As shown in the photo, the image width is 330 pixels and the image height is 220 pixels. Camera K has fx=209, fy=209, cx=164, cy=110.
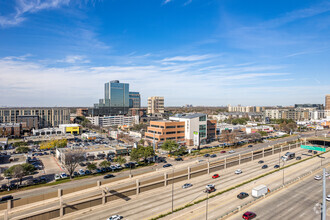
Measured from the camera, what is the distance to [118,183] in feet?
122

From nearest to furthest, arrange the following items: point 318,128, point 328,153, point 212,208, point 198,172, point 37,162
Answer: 1. point 212,208
2. point 198,172
3. point 37,162
4. point 328,153
5. point 318,128

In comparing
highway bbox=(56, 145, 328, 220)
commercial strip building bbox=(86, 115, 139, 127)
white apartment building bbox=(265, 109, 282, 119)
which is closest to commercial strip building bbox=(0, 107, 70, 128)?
commercial strip building bbox=(86, 115, 139, 127)

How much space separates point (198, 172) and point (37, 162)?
153 ft

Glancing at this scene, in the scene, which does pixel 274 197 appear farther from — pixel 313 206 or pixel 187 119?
pixel 187 119

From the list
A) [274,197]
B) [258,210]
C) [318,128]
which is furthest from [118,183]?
[318,128]

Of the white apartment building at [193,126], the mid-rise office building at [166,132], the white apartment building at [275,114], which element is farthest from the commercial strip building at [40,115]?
the white apartment building at [275,114]

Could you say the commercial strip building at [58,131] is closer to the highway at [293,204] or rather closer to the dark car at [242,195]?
the dark car at [242,195]

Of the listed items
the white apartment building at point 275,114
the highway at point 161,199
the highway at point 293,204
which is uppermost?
the white apartment building at point 275,114

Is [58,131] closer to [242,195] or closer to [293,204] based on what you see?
[242,195]

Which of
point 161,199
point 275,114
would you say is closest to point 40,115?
point 161,199

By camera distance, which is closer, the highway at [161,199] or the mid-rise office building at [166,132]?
the highway at [161,199]

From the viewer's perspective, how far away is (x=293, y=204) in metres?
32.9

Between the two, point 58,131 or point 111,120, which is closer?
point 58,131

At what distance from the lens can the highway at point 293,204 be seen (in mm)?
29281
